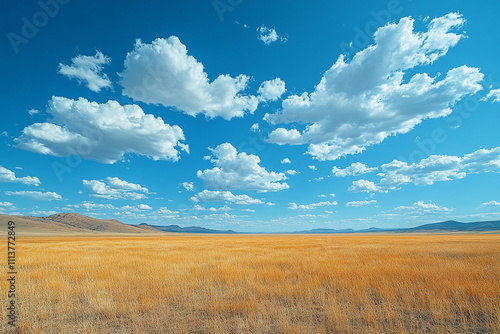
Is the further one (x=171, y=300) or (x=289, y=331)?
(x=171, y=300)

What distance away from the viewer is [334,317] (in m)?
6.33

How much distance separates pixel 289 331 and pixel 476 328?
4712 millimetres

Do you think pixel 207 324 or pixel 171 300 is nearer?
pixel 207 324

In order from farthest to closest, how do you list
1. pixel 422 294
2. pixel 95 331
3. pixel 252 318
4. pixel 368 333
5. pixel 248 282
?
pixel 248 282 < pixel 422 294 < pixel 252 318 < pixel 95 331 < pixel 368 333

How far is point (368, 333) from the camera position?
5.61 meters

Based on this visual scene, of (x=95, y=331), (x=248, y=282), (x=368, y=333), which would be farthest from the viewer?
(x=248, y=282)

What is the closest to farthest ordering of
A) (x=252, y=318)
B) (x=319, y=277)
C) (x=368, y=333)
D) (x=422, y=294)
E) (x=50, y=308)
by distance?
(x=368, y=333), (x=252, y=318), (x=50, y=308), (x=422, y=294), (x=319, y=277)

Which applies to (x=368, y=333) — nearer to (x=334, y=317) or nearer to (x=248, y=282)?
(x=334, y=317)

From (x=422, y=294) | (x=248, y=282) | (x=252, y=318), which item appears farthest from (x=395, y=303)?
(x=248, y=282)

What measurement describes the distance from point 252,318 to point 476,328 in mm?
5622

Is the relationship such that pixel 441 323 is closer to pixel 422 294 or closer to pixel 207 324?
pixel 422 294

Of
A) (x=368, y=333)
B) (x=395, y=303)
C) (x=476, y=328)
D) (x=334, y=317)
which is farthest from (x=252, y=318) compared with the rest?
(x=476, y=328)

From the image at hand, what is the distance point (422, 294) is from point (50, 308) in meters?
12.3

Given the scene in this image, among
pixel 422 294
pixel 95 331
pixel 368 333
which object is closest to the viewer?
pixel 368 333
